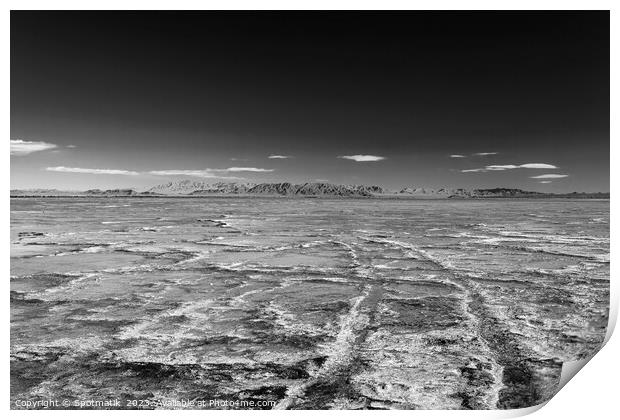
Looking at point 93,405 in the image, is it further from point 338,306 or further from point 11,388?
point 338,306

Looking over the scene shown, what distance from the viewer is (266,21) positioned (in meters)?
5.82

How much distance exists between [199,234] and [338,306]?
6157 millimetres

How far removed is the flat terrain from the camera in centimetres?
287

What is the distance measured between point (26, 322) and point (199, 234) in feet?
20.2

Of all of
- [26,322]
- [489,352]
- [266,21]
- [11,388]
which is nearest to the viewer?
[11,388]

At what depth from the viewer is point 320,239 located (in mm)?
8977

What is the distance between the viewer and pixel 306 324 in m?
3.85

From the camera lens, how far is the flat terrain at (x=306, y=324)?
2867mm
